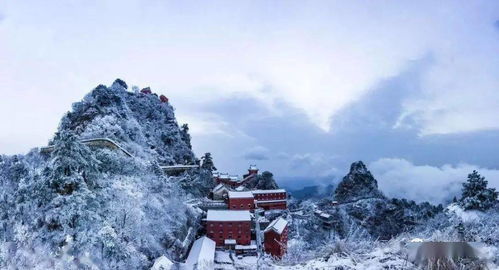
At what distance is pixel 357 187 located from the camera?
240 feet

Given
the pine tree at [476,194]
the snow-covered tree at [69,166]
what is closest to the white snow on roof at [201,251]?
the snow-covered tree at [69,166]

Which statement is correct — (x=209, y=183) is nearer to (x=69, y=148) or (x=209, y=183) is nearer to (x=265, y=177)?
(x=265, y=177)

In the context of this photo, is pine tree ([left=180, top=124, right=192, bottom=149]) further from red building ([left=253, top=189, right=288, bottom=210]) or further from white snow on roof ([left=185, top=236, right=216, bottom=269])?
white snow on roof ([left=185, top=236, right=216, bottom=269])

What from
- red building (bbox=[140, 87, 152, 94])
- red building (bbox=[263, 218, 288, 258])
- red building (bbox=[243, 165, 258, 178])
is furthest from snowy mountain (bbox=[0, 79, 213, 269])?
red building (bbox=[140, 87, 152, 94])

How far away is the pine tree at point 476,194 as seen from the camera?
2198 cm

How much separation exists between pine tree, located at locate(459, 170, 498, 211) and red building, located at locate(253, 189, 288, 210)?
4026cm

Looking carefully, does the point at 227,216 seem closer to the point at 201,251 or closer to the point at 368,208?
the point at 201,251

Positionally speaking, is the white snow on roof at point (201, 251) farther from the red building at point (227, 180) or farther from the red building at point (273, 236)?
the red building at point (227, 180)

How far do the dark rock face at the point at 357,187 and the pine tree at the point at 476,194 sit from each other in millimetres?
48658

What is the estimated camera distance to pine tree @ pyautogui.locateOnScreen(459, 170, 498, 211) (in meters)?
22.0

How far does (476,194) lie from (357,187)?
51820 millimetres

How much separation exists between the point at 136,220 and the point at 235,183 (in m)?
48.5

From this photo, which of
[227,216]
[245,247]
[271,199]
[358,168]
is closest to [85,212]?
[245,247]

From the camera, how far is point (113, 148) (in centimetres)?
3191
